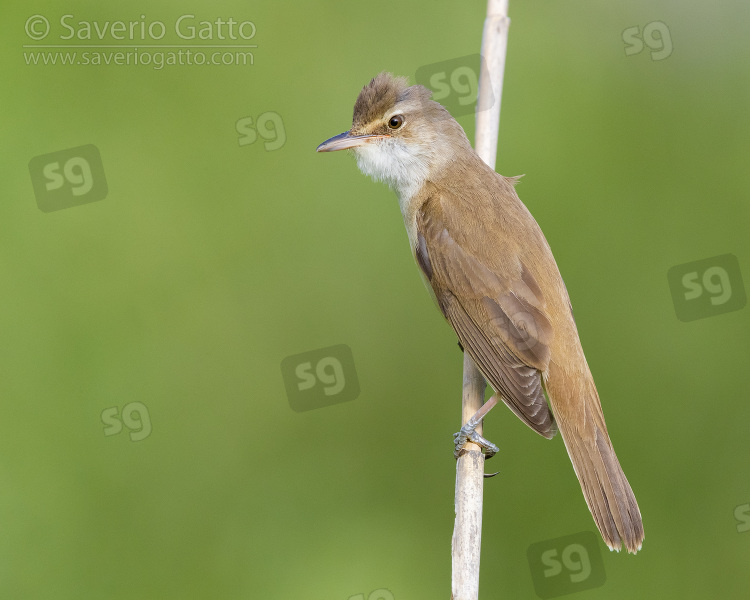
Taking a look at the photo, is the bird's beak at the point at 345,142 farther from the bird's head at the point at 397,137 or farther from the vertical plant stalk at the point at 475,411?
the vertical plant stalk at the point at 475,411

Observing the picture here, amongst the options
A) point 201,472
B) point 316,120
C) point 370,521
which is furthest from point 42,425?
point 316,120

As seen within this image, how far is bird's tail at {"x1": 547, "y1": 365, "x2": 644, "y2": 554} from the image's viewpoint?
12.0ft

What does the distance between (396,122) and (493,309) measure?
102 centimetres

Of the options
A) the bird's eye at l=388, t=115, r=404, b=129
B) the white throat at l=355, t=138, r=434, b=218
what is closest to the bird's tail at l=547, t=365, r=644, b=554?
the white throat at l=355, t=138, r=434, b=218

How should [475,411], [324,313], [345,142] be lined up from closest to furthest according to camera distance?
[475,411] < [345,142] < [324,313]

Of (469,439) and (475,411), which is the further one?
(475,411)

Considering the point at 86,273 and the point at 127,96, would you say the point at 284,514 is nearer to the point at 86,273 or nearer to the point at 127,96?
the point at 86,273

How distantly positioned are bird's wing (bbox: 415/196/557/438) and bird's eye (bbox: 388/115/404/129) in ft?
1.34

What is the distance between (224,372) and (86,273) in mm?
969

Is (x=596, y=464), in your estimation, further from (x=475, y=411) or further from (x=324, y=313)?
(x=324, y=313)

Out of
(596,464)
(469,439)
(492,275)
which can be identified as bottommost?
(596,464)

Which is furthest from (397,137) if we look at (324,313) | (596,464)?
Result: (596,464)

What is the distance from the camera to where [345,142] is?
4.26 m

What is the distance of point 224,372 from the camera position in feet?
16.7
